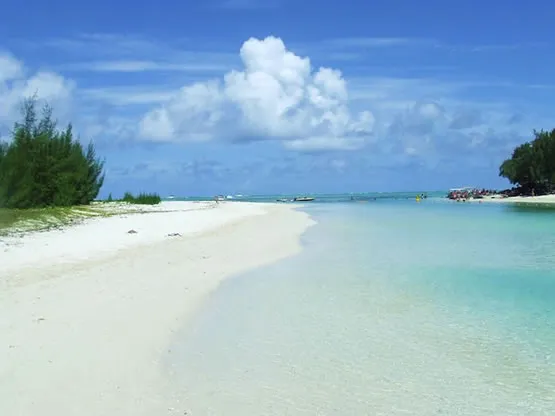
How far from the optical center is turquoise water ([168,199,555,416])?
21.4ft

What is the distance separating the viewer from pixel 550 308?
37.7 ft

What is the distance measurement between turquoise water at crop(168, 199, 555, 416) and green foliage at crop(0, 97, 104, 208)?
26.3 metres

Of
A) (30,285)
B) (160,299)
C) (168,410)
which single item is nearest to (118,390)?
(168,410)

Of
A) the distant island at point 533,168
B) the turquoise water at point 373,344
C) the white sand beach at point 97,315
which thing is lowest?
the turquoise water at point 373,344

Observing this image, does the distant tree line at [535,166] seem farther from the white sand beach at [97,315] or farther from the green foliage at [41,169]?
the white sand beach at [97,315]

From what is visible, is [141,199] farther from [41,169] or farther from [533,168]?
[533,168]

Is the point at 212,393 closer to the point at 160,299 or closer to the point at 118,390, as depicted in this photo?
the point at 118,390

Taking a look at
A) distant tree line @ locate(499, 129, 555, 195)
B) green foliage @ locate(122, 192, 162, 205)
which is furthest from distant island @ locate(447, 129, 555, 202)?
green foliage @ locate(122, 192, 162, 205)

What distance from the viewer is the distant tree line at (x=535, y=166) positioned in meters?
90.5

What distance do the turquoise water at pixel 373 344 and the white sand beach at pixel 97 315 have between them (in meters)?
0.49

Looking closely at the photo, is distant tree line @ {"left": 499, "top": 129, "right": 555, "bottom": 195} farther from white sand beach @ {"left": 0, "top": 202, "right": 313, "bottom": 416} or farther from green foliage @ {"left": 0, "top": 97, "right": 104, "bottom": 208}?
white sand beach @ {"left": 0, "top": 202, "right": 313, "bottom": 416}

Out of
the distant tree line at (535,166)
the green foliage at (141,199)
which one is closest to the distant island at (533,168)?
the distant tree line at (535,166)

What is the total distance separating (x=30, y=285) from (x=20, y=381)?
226 inches

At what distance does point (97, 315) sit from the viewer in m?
9.65
